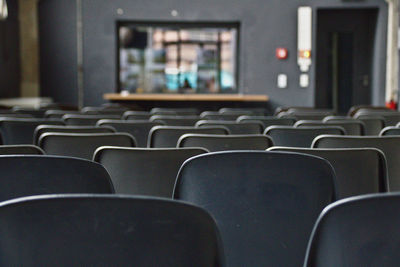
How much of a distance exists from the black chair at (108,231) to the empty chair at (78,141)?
2136mm

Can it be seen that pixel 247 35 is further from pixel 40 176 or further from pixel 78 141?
pixel 40 176

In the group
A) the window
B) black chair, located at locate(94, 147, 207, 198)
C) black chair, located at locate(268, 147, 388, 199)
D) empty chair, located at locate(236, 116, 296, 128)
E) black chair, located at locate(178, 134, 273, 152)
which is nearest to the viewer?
black chair, located at locate(268, 147, 388, 199)

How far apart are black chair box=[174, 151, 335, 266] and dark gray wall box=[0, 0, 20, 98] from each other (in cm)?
999

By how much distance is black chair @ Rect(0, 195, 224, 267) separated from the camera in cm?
121

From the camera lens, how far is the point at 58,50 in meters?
12.5

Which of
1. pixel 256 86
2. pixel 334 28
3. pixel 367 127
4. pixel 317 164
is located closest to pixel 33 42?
pixel 256 86

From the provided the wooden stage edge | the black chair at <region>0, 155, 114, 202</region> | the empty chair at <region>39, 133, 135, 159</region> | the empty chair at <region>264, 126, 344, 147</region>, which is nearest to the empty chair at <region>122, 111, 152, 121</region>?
the empty chair at <region>264, 126, 344, 147</region>

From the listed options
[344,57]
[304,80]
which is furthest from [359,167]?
[344,57]

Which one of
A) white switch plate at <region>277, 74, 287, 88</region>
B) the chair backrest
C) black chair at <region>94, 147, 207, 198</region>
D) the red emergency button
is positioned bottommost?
black chair at <region>94, 147, 207, 198</region>

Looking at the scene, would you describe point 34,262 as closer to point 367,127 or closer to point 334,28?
point 367,127

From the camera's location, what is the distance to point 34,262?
1.27 metres

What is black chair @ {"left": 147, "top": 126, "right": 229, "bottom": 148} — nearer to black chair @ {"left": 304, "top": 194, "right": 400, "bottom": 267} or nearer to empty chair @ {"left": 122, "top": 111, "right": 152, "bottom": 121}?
empty chair @ {"left": 122, "top": 111, "right": 152, "bottom": 121}

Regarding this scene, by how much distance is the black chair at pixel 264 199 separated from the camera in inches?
74.7

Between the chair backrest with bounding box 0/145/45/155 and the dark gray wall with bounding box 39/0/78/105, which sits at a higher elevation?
the dark gray wall with bounding box 39/0/78/105
